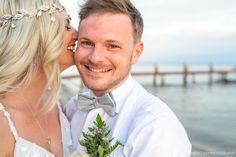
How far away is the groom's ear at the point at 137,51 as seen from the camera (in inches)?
132

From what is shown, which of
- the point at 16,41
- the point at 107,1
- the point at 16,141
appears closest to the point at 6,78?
the point at 16,41

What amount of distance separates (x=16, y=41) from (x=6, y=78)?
0.93 ft

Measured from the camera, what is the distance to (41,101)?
10.3ft

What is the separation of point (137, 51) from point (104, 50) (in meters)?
0.38

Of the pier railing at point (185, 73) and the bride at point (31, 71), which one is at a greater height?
the bride at point (31, 71)

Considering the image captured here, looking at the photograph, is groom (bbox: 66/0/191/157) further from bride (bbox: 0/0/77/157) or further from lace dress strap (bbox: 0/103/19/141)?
lace dress strap (bbox: 0/103/19/141)

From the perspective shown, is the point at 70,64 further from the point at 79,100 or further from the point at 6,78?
the point at 6,78

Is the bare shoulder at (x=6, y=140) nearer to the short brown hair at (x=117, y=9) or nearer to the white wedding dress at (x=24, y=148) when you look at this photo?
the white wedding dress at (x=24, y=148)

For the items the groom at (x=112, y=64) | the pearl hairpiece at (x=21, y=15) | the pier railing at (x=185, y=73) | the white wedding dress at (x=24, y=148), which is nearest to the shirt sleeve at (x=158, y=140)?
the groom at (x=112, y=64)

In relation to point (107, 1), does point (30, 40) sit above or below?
below

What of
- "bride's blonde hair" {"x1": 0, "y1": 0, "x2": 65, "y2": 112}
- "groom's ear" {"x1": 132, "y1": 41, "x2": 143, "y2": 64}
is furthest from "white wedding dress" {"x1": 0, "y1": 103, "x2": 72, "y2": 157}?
"groom's ear" {"x1": 132, "y1": 41, "x2": 143, "y2": 64}

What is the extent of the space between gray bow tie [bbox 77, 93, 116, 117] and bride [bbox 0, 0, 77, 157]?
299 mm

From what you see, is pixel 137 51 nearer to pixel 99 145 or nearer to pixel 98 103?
pixel 98 103

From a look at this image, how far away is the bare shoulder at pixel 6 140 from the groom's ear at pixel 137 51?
118 cm
